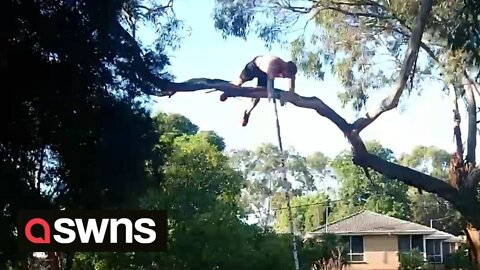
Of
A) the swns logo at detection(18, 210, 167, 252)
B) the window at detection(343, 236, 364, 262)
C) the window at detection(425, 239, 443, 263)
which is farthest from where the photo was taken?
the window at detection(425, 239, 443, 263)

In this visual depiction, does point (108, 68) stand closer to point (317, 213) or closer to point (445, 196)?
point (445, 196)

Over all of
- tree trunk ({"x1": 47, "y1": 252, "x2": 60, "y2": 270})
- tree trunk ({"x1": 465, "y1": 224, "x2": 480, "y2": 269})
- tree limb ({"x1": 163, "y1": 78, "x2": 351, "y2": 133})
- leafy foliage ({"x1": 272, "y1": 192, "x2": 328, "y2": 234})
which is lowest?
tree trunk ({"x1": 47, "y1": 252, "x2": 60, "y2": 270})

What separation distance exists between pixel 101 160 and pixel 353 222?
15.5m

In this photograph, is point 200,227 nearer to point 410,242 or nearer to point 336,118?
point 336,118

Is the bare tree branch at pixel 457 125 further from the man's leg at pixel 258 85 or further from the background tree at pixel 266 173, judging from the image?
the background tree at pixel 266 173

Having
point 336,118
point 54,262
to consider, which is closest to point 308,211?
point 336,118

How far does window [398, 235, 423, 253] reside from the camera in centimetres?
2175

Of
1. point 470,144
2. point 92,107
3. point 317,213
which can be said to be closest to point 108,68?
point 92,107

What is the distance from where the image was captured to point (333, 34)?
11.5 m

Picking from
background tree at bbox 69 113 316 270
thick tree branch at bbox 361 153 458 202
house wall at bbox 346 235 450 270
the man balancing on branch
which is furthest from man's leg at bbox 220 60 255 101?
house wall at bbox 346 235 450 270

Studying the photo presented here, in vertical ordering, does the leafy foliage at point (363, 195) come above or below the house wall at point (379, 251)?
above

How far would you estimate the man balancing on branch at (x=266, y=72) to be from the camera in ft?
28.2

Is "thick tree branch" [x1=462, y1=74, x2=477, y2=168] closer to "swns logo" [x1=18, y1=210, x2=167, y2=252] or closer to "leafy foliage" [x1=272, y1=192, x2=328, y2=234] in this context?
"swns logo" [x1=18, y1=210, x2=167, y2=252]

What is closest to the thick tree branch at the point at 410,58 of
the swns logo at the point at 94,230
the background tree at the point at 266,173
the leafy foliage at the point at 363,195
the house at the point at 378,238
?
the swns logo at the point at 94,230
